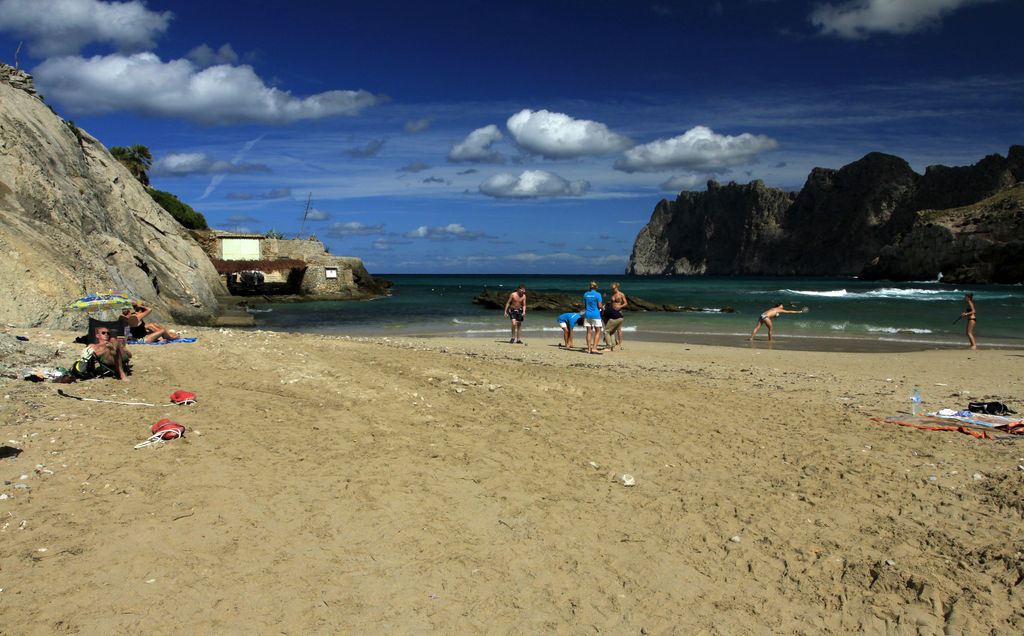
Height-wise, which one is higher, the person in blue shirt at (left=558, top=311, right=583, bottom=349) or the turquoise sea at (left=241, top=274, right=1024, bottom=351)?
the person in blue shirt at (left=558, top=311, right=583, bottom=349)

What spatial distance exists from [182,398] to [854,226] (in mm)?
149538

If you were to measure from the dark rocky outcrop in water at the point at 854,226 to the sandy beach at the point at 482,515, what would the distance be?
3089 inches

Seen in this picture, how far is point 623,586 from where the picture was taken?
3961 millimetres

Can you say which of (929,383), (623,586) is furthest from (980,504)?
(929,383)

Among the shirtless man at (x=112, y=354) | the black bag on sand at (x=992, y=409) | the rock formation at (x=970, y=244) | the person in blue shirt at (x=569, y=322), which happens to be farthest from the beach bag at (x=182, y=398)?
the rock formation at (x=970, y=244)

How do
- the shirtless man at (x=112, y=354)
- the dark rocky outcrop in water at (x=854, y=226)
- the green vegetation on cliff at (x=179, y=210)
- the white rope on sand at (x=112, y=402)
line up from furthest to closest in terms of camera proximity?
the dark rocky outcrop in water at (x=854, y=226)
the green vegetation on cliff at (x=179, y=210)
the shirtless man at (x=112, y=354)
the white rope on sand at (x=112, y=402)

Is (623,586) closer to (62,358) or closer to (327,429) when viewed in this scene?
(327,429)

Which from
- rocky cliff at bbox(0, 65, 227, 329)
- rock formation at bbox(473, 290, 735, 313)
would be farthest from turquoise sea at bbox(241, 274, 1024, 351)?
rocky cliff at bbox(0, 65, 227, 329)

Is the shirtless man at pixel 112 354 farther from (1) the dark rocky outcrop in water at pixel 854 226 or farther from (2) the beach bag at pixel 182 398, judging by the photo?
(1) the dark rocky outcrop in water at pixel 854 226

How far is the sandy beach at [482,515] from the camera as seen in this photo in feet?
11.8

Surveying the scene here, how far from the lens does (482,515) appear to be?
4824 millimetres

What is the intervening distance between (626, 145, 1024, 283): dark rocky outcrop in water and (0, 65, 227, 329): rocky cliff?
79047 millimetres

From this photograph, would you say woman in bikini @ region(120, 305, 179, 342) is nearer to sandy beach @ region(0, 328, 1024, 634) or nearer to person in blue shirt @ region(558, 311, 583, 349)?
sandy beach @ region(0, 328, 1024, 634)

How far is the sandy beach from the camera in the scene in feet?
11.8
